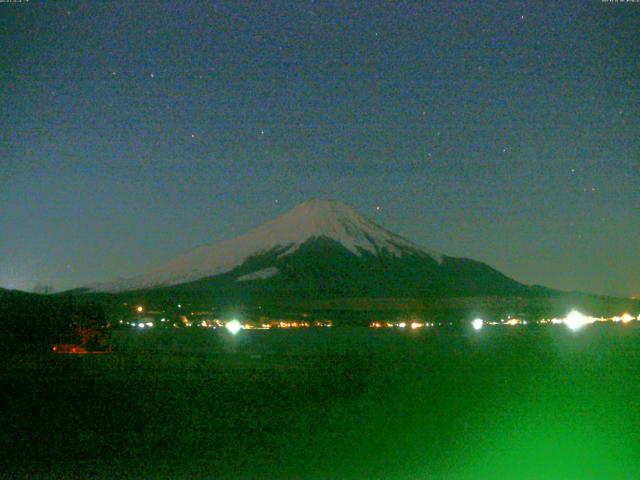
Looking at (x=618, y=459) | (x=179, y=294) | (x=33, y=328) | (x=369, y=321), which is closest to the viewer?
(x=618, y=459)

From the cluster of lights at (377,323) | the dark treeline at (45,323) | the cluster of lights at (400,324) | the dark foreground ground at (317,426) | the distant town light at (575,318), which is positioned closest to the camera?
the dark foreground ground at (317,426)

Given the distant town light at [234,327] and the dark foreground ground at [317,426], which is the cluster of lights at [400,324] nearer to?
the distant town light at [234,327]

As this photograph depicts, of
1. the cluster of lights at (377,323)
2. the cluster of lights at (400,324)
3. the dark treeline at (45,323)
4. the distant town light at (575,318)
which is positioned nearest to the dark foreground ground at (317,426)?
the dark treeline at (45,323)

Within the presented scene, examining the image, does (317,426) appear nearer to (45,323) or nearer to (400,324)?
(45,323)

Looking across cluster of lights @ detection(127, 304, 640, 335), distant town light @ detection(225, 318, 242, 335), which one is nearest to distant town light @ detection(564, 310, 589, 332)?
cluster of lights @ detection(127, 304, 640, 335)

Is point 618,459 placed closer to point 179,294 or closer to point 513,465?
point 513,465

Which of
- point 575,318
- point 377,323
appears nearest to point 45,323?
point 377,323

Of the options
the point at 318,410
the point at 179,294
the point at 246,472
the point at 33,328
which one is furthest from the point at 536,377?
the point at 179,294
